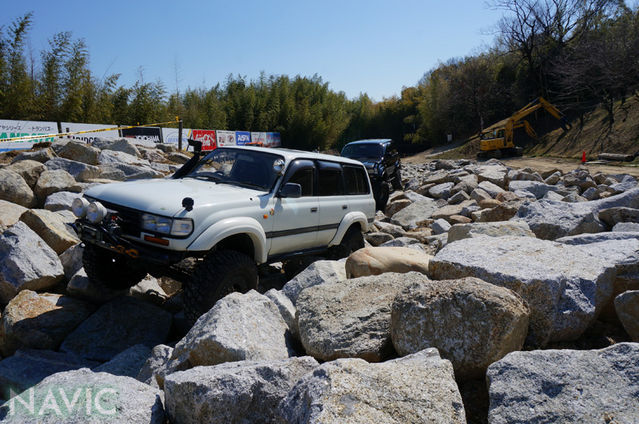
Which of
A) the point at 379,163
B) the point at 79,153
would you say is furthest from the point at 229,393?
the point at 379,163

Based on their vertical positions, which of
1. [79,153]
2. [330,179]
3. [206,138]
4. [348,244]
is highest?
[206,138]

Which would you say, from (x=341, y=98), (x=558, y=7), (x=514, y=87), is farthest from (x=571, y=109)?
(x=341, y=98)

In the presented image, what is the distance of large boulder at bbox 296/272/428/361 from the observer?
2941mm

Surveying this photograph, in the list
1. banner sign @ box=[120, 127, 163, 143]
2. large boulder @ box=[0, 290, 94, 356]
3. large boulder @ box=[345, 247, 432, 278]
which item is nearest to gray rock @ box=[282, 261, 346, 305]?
large boulder @ box=[345, 247, 432, 278]

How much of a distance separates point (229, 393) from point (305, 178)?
135 inches

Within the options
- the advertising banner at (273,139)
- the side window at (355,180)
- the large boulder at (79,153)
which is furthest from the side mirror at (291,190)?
the advertising banner at (273,139)

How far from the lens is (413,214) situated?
1087 cm

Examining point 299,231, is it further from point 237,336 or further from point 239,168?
point 237,336

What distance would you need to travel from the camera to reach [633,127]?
23359mm

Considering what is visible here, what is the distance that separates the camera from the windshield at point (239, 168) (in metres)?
5.02

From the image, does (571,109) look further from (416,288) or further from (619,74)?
(416,288)

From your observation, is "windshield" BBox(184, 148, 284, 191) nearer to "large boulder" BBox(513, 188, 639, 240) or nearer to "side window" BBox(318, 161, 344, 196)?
"side window" BBox(318, 161, 344, 196)

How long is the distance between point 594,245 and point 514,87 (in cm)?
3786

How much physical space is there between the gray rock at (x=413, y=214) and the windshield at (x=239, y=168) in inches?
223
